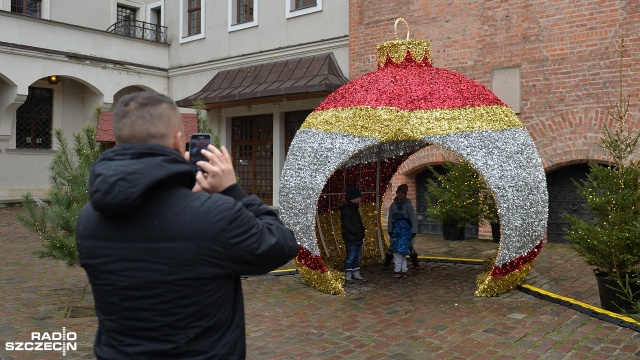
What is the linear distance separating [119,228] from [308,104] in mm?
14010

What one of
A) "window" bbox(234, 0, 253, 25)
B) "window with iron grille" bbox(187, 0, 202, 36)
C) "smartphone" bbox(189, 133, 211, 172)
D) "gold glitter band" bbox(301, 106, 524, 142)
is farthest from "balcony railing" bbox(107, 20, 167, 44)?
"smartphone" bbox(189, 133, 211, 172)

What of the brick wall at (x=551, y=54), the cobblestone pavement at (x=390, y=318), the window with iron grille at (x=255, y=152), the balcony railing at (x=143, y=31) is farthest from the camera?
the balcony railing at (x=143, y=31)

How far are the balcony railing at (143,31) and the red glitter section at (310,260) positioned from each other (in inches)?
566

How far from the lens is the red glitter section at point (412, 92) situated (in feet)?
22.3

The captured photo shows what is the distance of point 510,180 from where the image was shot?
6.29 meters

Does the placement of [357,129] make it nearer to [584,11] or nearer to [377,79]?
[377,79]

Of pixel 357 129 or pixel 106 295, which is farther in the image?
pixel 357 129

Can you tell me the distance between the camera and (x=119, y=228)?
1740 millimetres

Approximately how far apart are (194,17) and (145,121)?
1831cm

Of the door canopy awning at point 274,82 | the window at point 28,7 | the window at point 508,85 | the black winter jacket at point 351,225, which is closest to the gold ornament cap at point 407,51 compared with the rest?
the black winter jacket at point 351,225

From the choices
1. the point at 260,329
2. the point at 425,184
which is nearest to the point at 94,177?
the point at 260,329

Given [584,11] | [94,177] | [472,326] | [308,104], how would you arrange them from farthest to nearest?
[308,104] → [584,11] → [472,326] → [94,177]

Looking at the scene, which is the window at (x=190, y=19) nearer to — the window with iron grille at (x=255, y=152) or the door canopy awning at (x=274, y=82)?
the door canopy awning at (x=274, y=82)

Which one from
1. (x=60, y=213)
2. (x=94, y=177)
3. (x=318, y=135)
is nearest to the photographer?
(x=94, y=177)
